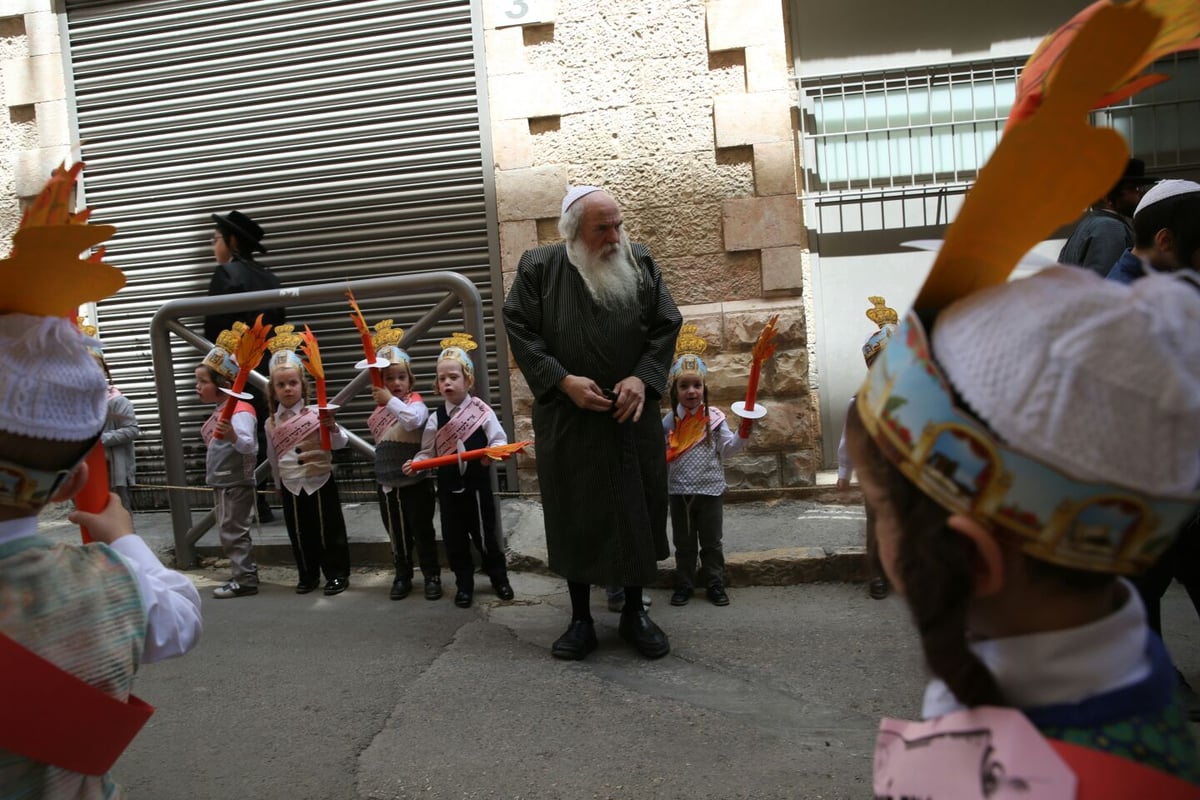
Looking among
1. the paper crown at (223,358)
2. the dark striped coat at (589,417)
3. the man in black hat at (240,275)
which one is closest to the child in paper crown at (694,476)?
the dark striped coat at (589,417)

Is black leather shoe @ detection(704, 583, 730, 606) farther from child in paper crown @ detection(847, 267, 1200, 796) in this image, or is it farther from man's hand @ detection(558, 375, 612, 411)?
child in paper crown @ detection(847, 267, 1200, 796)

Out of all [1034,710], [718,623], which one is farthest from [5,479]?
[718,623]

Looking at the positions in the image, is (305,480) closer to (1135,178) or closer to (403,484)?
(403,484)

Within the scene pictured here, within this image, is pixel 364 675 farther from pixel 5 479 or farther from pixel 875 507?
pixel 875 507

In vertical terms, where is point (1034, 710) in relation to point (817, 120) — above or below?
below

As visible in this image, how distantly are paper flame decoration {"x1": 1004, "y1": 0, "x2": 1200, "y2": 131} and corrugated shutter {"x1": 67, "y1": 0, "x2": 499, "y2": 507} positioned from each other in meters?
5.67

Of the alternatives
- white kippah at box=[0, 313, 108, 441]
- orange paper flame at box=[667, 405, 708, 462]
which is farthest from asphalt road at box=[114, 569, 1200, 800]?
white kippah at box=[0, 313, 108, 441]

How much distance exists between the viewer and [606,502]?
3.92 meters

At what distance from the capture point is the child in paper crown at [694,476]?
4734 mm

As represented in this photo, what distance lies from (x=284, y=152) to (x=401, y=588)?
3571mm

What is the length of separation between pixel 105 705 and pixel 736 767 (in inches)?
75.5

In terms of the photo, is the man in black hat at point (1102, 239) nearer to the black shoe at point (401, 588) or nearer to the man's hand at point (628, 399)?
the man's hand at point (628, 399)

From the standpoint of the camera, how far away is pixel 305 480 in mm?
5141

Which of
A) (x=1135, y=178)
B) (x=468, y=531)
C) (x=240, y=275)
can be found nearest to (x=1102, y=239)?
(x=1135, y=178)
